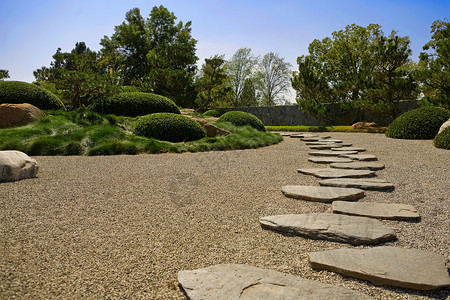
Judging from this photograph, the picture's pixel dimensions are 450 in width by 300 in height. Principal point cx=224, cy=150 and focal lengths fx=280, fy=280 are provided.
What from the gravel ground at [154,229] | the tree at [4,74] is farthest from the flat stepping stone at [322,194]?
the tree at [4,74]

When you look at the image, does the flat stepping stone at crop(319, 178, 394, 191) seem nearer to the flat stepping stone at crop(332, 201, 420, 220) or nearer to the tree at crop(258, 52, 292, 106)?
the flat stepping stone at crop(332, 201, 420, 220)

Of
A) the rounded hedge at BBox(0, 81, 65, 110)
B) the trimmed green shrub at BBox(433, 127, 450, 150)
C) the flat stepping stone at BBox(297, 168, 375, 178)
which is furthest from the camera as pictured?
the rounded hedge at BBox(0, 81, 65, 110)

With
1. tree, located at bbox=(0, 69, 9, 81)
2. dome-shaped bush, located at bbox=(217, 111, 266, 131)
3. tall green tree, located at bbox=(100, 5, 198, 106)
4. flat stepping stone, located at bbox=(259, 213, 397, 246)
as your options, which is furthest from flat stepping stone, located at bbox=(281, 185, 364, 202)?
tall green tree, located at bbox=(100, 5, 198, 106)

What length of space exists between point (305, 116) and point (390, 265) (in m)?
17.7

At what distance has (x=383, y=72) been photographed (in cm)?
1391

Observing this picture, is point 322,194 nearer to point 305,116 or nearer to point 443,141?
point 443,141

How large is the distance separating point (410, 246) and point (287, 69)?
101 feet

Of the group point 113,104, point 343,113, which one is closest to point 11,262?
point 113,104

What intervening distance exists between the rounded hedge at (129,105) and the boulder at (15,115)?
1.80 meters

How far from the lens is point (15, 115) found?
7633 millimetres

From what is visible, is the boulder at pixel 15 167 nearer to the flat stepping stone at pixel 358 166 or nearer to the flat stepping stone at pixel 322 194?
the flat stepping stone at pixel 322 194

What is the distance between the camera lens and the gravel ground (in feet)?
5.01

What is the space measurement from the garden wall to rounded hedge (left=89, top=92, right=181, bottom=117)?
10232 millimetres

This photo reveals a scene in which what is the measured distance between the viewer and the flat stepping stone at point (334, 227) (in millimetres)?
1963
